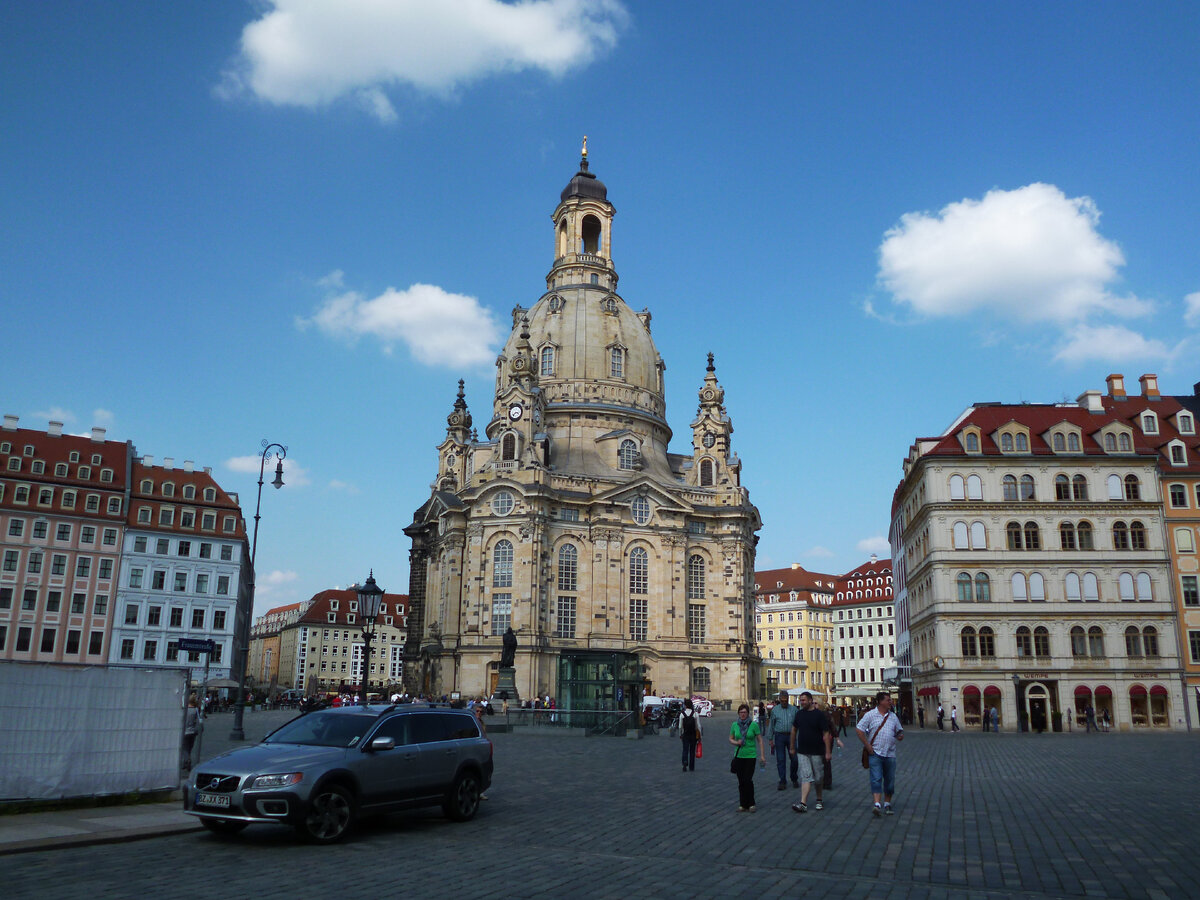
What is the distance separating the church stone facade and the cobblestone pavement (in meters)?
50.7

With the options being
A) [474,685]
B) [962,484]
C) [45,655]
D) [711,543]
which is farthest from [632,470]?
[45,655]

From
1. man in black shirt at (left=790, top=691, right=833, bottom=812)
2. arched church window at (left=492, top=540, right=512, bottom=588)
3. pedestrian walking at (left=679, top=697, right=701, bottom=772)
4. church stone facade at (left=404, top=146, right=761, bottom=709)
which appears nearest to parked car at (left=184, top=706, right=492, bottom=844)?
man in black shirt at (left=790, top=691, right=833, bottom=812)

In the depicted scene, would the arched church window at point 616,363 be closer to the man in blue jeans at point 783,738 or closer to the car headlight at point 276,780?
the man in blue jeans at point 783,738

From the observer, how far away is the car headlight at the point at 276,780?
13.0 metres

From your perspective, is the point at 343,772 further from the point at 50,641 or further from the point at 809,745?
the point at 50,641

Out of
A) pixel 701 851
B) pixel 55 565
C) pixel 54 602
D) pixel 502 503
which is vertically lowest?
pixel 701 851

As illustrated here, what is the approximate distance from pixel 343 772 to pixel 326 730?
4.26 ft

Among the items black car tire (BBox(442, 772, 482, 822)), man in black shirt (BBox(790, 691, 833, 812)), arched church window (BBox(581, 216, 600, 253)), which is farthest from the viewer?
arched church window (BBox(581, 216, 600, 253))

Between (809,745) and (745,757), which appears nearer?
(809,745)

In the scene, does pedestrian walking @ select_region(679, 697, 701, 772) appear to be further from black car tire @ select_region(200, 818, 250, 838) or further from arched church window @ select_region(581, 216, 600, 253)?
arched church window @ select_region(581, 216, 600, 253)

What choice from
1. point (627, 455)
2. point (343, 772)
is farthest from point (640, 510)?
point (343, 772)

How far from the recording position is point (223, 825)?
1379 cm

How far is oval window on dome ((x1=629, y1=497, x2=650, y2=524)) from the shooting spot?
80.3 meters

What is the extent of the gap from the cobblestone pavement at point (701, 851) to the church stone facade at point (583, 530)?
5065cm
